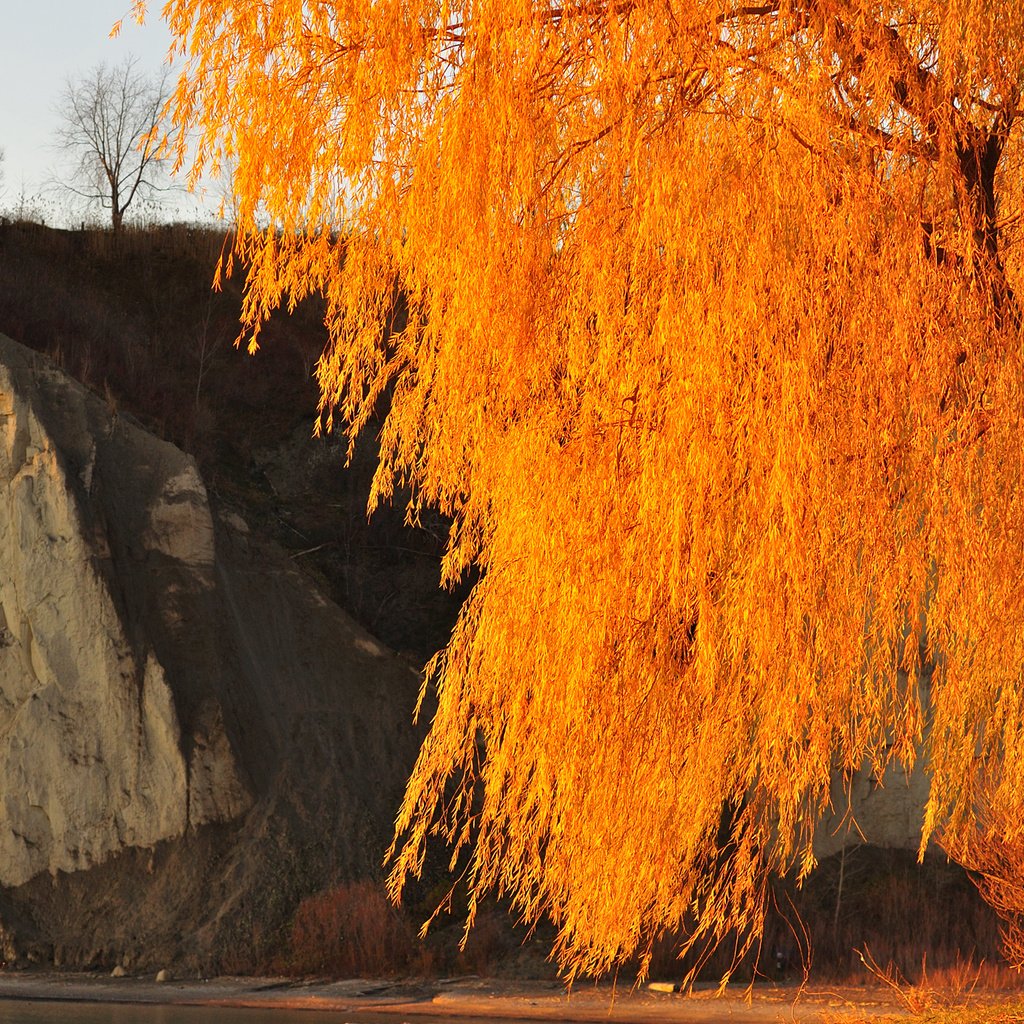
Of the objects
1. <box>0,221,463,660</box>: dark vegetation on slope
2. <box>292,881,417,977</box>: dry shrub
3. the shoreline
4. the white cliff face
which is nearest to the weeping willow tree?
the shoreline

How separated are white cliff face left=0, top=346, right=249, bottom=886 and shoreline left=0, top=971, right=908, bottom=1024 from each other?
2.05m

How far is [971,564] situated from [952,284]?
1.33m

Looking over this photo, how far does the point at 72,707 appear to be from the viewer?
56.6ft

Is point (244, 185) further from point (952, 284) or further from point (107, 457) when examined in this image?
point (107, 457)

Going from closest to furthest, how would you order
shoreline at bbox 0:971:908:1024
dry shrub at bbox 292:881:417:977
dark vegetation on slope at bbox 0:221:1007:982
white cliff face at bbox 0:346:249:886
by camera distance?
shoreline at bbox 0:971:908:1024, dry shrub at bbox 292:881:417:977, dark vegetation on slope at bbox 0:221:1007:982, white cliff face at bbox 0:346:249:886

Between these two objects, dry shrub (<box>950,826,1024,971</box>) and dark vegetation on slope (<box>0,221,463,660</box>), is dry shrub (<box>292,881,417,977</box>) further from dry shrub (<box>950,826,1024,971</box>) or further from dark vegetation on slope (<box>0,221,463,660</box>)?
dark vegetation on slope (<box>0,221,463,660</box>)

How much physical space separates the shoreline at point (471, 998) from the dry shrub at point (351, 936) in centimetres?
36

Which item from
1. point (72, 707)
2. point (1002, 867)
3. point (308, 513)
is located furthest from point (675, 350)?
point (308, 513)

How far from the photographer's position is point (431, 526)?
2441 centimetres

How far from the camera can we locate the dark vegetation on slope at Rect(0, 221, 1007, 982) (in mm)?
15508

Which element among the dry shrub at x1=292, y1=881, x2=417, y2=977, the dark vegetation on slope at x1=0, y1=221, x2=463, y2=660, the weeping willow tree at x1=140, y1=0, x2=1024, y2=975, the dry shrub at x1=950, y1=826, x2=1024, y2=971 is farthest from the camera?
the dark vegetation on slope at x1=0, y1=221, x2=463, y2=660

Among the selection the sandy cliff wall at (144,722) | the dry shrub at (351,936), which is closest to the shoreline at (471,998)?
the dry shrub at (351,936)

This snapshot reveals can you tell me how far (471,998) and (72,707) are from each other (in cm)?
636

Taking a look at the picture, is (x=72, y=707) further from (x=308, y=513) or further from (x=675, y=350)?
(x=675, y=350)
